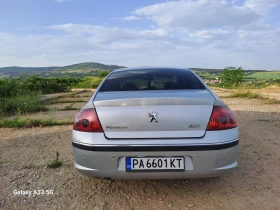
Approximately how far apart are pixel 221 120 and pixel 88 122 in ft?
3.89

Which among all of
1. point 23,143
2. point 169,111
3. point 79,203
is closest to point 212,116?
point 169,111

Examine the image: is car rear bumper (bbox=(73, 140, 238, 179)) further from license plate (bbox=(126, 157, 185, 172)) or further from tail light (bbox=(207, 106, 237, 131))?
tail light (bbox=(207, 106, 237, 131))

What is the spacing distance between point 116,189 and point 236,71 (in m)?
46.8

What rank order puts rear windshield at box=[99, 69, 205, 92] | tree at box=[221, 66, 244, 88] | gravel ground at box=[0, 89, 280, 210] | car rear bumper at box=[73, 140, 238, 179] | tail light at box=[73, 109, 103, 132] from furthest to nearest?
1. tree at box=[221, 66, 244, 88]
2. rear windshield at box=[99, 69, 205, 92]
3. gravel ground at box=[0, 89, 280, 210]
4. tail light at box=[73, 109, 103, 132]
5. car rear bumper at box=[73, 140, 238, 179]

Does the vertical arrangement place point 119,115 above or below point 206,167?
above

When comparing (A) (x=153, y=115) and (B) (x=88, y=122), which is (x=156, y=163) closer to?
(A) (x=153, y=115)

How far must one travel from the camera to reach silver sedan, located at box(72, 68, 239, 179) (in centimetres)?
224

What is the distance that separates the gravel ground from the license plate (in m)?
0.41

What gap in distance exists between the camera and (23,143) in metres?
4.55

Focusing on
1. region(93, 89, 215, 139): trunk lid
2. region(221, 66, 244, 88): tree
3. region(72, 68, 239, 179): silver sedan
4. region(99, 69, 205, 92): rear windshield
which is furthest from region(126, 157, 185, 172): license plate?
region(221, 66, 244, 88): tree

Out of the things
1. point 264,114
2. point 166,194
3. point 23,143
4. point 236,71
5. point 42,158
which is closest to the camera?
point 166,194

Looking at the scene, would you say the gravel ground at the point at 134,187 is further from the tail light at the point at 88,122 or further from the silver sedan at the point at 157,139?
the tail light at the point at 88,122

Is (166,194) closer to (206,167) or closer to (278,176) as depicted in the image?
(206,167)

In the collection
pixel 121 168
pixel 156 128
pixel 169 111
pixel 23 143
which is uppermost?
pixel 169 111
